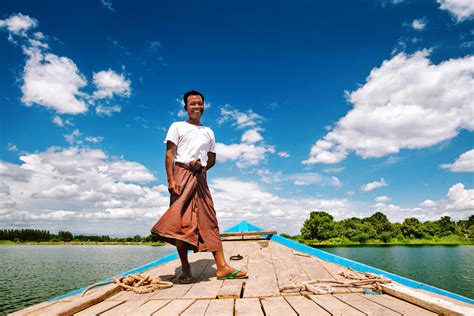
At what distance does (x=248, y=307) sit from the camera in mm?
1853

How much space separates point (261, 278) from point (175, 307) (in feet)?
3.91

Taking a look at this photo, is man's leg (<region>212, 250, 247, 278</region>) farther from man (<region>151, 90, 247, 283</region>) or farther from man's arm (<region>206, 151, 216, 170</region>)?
man's arm (<region>206, 151, 216, 170</region>)

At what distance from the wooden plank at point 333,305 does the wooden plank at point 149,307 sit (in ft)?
3.49

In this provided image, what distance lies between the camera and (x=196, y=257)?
15.2ft

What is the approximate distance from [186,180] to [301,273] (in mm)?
1590

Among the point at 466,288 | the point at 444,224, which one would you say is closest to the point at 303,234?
the point at 444,224

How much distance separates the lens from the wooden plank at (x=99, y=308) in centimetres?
183

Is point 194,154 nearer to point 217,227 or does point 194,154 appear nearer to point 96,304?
point 217,227

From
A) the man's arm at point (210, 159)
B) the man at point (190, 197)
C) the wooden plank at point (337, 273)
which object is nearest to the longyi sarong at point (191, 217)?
the man at point (190, 197)

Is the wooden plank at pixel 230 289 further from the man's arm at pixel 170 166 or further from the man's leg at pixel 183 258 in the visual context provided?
the man's arm at pixel 170 166

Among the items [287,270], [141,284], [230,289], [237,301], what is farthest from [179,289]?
[287,270]

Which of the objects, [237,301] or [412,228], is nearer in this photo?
[237,301]

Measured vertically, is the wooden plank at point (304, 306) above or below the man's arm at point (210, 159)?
below

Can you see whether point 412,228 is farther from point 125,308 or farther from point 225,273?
point 125,308
